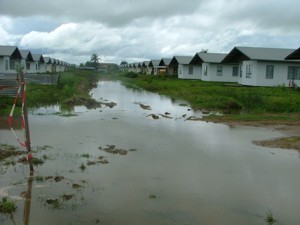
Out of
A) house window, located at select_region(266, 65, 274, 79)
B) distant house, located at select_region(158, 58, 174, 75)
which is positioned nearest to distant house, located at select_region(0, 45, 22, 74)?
house window, located at select_region(266, 65, 274, 79)

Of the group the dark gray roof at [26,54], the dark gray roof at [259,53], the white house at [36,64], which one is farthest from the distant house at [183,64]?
the white house at [36,64]

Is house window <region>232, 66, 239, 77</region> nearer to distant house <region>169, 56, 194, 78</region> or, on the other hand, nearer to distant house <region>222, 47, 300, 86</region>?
distant house <region>222, 47, 300, 86</region>

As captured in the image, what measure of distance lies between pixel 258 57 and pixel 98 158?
2724cm

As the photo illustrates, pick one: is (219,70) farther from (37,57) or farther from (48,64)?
(48,64)

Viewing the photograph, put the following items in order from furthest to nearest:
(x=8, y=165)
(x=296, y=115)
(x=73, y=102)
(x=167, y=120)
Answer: (x=73, y=102) < (x=296, y=115) < (x=167, y=120) < (x=8, y=165)

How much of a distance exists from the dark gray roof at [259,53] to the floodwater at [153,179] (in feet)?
72.5

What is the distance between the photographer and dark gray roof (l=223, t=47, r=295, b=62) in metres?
33.7

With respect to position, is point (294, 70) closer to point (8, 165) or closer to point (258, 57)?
point (258, 57)

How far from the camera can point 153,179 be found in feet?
25.0

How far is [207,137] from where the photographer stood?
12.3m

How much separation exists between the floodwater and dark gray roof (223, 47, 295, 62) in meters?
22.1

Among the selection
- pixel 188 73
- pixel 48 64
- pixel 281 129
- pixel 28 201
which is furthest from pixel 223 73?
pixel 48 64

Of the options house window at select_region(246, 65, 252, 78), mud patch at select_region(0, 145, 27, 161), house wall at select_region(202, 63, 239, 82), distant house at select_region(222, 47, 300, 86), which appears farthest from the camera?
house wall at select_region(202, 63, 239, 82)

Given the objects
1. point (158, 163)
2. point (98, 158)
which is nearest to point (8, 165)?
point (98, 158)
